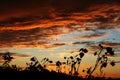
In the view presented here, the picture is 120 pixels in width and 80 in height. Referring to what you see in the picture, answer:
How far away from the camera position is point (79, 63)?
39969 mm

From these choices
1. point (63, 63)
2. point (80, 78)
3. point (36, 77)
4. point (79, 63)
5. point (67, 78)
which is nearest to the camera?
point (36, 77)

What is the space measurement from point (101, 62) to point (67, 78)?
6.26m

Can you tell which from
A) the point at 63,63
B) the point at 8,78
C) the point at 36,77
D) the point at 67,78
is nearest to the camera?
the point at 8,78

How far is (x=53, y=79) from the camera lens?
103 ft

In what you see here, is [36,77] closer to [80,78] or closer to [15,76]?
[15,76]

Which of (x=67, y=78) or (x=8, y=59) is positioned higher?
(x=8, y=59)

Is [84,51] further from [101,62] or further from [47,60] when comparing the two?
[47,60]

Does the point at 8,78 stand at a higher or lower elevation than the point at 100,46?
lower

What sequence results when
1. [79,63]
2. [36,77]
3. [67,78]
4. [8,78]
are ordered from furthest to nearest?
1. [79,63]
2. [67,78]
3. [36,77]
4. [8,78]

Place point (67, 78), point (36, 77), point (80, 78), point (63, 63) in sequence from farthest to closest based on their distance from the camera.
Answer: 1. point (63, 63)
2. point (80, 78)
3. point (67, 78)
4. point (36, 77)

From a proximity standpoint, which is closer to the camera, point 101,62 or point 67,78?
point 67,78

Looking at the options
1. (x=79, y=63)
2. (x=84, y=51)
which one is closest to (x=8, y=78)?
(x=84, y=51)

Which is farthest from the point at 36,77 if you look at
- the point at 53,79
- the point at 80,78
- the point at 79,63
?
the point at 79,63

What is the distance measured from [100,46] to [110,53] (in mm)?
2140
